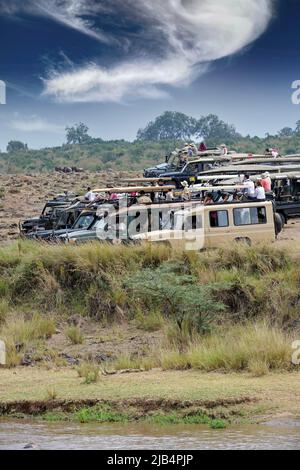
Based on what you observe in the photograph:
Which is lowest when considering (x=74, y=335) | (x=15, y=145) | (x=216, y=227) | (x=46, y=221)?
(x=74, y=335)

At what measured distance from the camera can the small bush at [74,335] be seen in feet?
67.2

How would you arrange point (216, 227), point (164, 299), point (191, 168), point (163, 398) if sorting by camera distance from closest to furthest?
point (163, 398), point (164, 299), point (216, 227), point (191, 168)

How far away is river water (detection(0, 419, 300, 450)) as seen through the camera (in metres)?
13.8

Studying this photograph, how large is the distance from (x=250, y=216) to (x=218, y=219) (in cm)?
91

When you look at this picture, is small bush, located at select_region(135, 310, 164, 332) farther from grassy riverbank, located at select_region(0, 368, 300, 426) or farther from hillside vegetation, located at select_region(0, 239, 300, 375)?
grassy riverbank, located at select_region(0, 368, 300, 426)

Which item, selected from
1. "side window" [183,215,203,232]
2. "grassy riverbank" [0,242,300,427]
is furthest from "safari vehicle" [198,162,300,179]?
"grassy riverbank" [0,242,300,427]

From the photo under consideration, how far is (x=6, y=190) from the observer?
4659cm

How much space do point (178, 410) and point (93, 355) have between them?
444cm

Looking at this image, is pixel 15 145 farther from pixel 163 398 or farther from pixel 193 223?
pixel 163 398

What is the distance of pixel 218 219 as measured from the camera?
952 inches

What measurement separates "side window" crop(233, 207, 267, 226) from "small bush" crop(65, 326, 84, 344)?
5579 mm

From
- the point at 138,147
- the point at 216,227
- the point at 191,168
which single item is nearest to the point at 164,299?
the point at 216,227

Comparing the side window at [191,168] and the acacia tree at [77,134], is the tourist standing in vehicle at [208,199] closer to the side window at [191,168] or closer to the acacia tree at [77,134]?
the side window at [191,168]
